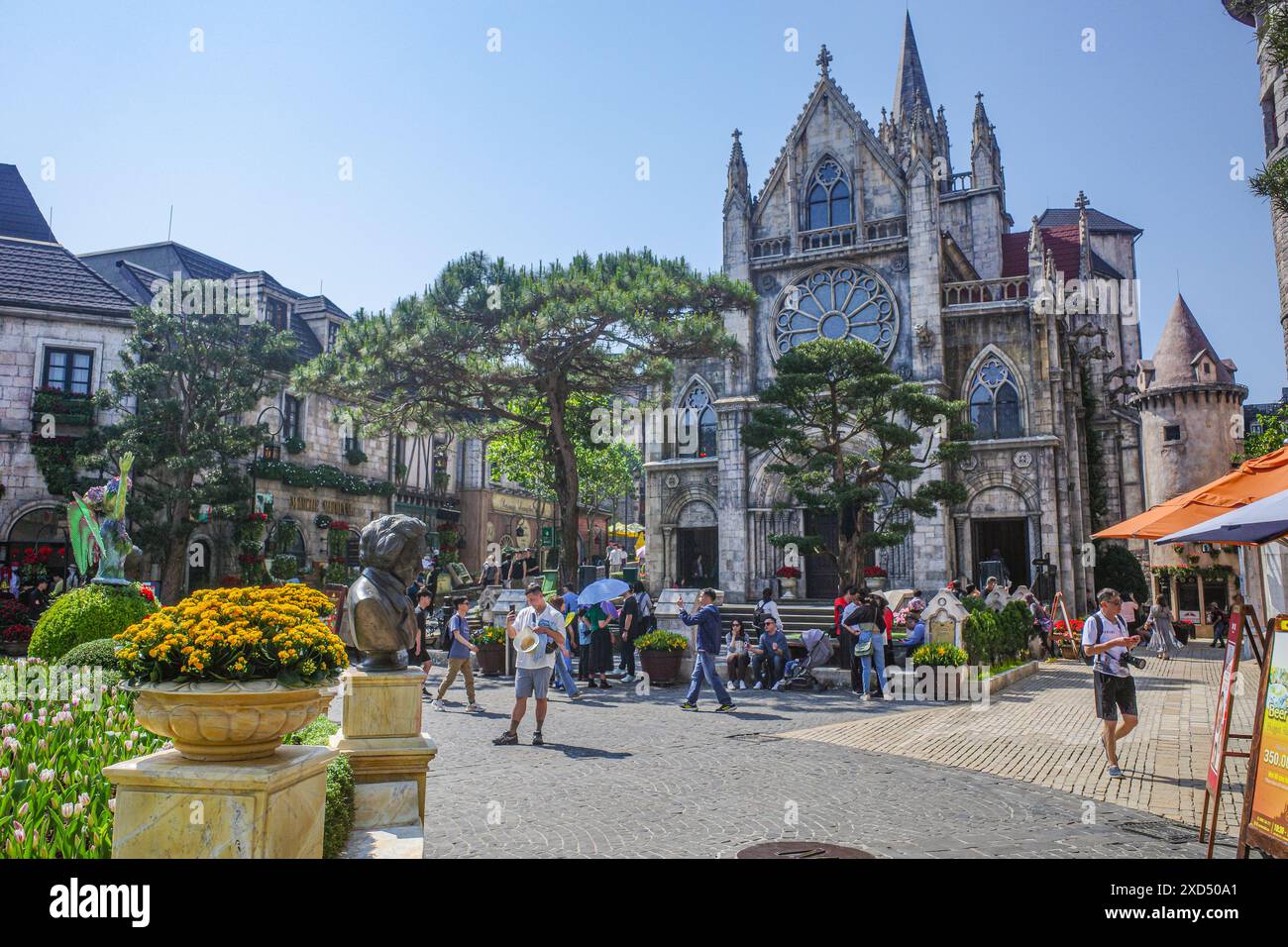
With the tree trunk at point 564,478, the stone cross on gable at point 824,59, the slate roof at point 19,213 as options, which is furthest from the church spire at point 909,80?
the slate roof at point 19,213

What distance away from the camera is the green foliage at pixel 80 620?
433 inches

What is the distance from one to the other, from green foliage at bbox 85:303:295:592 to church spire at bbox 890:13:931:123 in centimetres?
3462

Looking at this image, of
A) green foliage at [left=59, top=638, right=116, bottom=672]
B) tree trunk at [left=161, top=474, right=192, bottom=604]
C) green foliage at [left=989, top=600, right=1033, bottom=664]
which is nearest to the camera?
green foliage at [left=59, top=638, right=116, bottom=672]

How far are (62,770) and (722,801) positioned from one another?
5.10m

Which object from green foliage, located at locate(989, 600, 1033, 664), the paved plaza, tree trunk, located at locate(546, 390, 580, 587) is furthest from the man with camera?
tree trunk, located at locate(546, 390, 580, 587)

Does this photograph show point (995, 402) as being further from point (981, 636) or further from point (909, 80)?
point (909, 80)

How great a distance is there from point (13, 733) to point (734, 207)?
30.4 meters

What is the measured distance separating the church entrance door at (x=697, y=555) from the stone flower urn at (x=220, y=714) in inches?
1178

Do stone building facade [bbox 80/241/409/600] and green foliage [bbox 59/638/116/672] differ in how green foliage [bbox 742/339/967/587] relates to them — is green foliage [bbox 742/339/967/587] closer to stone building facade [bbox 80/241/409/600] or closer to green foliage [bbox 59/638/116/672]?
stone building facade [bbox 80/241/409/600]

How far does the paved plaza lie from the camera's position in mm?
6568

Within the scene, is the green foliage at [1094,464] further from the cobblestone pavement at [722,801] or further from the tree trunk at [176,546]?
the tree trunk at [176,546]
